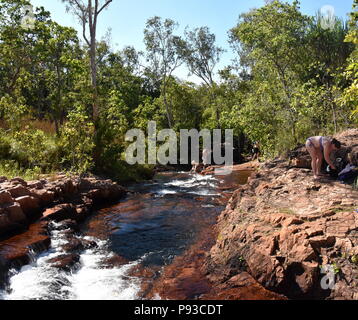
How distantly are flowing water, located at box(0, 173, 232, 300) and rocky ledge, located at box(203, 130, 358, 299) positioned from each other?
1314mm

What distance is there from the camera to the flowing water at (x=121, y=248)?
4.60 meters

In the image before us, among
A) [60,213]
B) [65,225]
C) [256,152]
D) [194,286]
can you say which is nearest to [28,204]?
[60,213]

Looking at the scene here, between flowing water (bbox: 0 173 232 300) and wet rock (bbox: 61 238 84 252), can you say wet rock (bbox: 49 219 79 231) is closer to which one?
flowing water (bbox: 0 173 232 300)

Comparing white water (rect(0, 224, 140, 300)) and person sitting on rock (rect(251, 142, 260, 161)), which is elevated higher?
person sitting on rock (rect(251, 142, 260, 161))

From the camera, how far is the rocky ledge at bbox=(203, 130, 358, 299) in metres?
3.81

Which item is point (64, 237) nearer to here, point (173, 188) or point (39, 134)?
point (39, 134)

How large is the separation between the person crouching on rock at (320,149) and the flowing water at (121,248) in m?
2.90

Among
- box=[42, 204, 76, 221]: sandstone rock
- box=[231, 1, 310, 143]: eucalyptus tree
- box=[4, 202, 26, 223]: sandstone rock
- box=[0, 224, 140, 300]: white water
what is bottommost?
box=[0, 224, 140, 300]: white water

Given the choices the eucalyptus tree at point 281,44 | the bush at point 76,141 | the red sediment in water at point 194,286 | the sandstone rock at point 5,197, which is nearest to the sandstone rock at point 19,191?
the sandstone rock at point 5,197

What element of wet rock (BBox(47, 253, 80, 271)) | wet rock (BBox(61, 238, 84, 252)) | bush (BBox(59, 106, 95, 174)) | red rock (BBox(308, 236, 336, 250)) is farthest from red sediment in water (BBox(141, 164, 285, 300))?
bush (BBox(59, 106, 95, 174))

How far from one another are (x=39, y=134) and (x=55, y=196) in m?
2.88

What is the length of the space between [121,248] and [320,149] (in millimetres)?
4843

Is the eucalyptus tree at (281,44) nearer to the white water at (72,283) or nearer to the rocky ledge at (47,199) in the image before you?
the rocky ledge at (47,199)

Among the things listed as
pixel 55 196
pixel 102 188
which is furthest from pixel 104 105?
pixel 55 196
